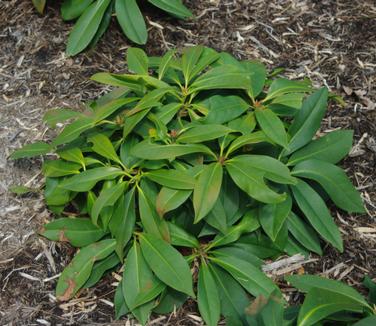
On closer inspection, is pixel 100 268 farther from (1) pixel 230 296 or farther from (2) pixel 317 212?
(2) pixel 317 212

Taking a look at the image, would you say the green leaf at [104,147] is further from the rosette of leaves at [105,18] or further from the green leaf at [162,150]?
the rosette of leaves at [105,18]

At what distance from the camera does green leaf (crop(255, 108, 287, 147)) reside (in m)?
2.28

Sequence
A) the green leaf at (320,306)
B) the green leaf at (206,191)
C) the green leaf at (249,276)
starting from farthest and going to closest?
the green leaf at (249,276), the green leaf at (206,191), the green leaf at (320,306)

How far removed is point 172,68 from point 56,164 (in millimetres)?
641

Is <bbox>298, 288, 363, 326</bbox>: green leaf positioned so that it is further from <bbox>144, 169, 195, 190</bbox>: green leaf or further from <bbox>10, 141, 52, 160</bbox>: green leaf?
<bbox>10, 141, 52, 160</bbox>: green leaf

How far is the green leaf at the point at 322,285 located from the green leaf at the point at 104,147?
81cm

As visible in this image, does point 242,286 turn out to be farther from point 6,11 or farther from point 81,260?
point 6,11

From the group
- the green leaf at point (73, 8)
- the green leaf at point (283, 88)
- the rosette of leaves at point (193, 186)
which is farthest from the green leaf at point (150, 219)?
the green leaf at point (73, 8)

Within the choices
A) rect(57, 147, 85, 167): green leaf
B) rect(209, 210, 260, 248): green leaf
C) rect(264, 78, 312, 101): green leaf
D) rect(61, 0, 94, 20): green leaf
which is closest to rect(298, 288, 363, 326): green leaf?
rect(209, 210, 260, 248): green leaf

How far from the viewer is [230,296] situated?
2.20m

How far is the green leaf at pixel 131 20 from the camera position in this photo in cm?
306

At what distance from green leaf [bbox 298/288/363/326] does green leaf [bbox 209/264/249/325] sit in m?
0.24

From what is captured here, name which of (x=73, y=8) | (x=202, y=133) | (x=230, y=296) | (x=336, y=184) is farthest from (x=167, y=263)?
(x=73, y=8)

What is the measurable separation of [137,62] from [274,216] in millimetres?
901
